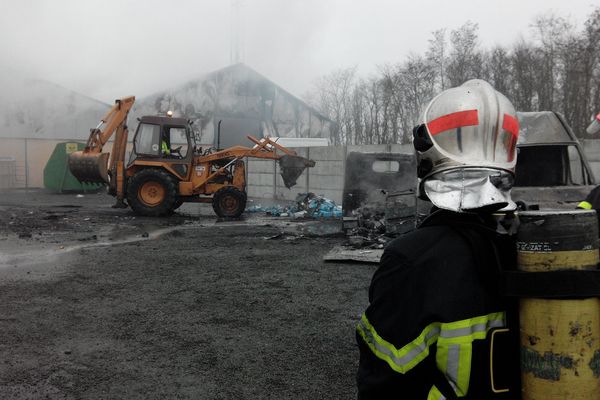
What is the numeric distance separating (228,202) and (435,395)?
11688 millimetres

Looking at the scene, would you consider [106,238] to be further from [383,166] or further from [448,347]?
[448,347]

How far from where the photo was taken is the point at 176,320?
424 centimetres

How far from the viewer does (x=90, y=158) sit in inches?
504

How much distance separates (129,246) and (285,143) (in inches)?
598

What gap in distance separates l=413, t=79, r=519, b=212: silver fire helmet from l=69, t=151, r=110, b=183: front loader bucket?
41.6 feet

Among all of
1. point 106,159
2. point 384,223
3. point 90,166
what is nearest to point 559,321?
point 384,223

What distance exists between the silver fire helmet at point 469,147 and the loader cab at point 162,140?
11918mm

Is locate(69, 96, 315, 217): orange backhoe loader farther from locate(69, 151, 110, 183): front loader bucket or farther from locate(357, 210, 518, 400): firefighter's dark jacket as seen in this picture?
locate(357, 210, 518, 400): firefighter's dark jacket

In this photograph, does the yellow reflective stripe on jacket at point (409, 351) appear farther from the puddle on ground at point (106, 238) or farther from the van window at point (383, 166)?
the van window at point (383, 166)

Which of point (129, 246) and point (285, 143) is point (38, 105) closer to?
point (285, 143)

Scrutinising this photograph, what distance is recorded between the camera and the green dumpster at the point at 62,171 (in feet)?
69.2

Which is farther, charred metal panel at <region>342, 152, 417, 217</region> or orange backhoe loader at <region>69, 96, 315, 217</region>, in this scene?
orange backhoe loader at <region>69, 96, 315, 217</region>

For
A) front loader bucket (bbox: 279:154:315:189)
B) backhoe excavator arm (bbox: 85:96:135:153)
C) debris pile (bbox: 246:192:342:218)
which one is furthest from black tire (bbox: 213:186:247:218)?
backhoe excavator arm (bbox: 85:96:135:153)

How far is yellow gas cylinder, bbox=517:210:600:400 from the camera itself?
42.7 inches
